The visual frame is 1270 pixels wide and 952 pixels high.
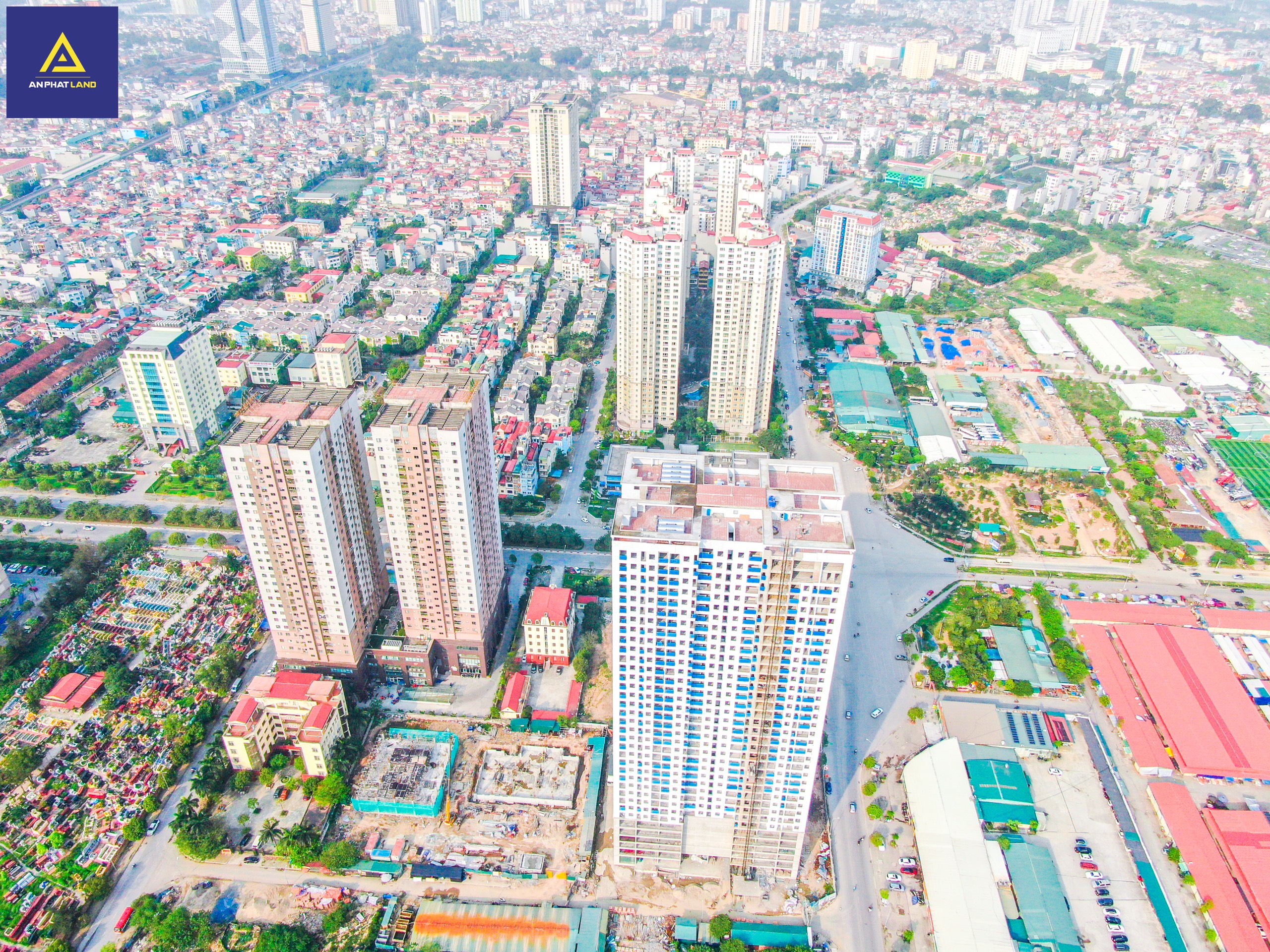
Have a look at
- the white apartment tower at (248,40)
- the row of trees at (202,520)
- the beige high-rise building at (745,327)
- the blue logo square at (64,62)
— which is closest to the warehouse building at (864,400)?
the beige high-rise building at (745,327)

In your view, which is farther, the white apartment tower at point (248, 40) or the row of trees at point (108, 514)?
the white apartment tower at point (248, 40)

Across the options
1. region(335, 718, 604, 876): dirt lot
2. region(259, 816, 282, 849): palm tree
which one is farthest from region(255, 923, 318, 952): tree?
region(335, 718, 604, 876): dirt lot

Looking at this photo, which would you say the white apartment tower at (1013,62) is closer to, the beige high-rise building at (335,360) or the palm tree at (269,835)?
the beige high-rise building at (335,360)

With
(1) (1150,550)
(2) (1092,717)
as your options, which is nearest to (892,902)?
(2) (1092,717)

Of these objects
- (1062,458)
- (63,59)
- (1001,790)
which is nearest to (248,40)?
(63,59)

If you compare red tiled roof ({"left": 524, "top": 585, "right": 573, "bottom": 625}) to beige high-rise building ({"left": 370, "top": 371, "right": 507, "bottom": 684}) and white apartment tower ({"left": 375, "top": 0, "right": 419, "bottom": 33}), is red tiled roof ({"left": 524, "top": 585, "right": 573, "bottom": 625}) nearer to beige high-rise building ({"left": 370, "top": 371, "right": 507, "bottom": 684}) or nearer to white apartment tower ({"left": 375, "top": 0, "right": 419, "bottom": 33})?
beige high-rise building ({"left": 370, "top": 371, "right": 507, "bottom": 684})
